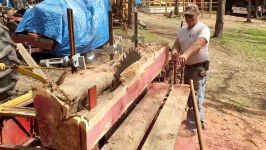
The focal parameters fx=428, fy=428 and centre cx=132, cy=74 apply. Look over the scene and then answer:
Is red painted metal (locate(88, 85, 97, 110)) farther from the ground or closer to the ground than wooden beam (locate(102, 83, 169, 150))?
farther from the ground

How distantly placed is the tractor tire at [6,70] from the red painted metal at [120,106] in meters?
1.84

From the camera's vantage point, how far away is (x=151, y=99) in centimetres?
582

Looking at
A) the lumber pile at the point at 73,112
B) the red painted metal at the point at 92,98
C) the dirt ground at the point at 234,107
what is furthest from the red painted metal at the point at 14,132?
the dirt ground at the point at 234,107

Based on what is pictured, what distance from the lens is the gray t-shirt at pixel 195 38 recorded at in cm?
662

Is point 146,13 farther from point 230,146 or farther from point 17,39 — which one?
point 230,146

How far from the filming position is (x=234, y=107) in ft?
28.5

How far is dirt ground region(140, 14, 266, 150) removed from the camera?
6.82 metres

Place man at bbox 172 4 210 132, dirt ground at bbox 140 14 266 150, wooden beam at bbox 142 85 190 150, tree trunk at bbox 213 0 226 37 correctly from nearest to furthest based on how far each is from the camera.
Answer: wooden beam at bbox 142 85 190 150
man at bbox 172 4 210 132
dirt ground at bbox 140 14 266 150
tree trunk at bbox 213 0 226 37

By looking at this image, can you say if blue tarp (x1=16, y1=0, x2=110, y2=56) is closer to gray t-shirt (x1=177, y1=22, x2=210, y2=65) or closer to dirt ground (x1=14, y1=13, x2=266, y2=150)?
dirt ground (x1=14, y1=13, x2=266, y2=150)

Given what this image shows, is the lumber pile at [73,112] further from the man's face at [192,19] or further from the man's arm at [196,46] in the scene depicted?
the man's face at [192,19]

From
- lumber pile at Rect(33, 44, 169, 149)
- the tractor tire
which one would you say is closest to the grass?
the tractor tire

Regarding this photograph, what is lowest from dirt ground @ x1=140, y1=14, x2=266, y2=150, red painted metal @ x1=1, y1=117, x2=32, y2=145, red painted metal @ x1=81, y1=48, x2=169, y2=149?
dirt ground @ x1=140, y1=14, x2=266, y2=150

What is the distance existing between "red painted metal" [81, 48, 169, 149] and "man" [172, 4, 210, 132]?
1.28 feet

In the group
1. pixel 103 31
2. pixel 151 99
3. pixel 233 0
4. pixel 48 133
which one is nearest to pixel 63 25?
pixel 103 31
